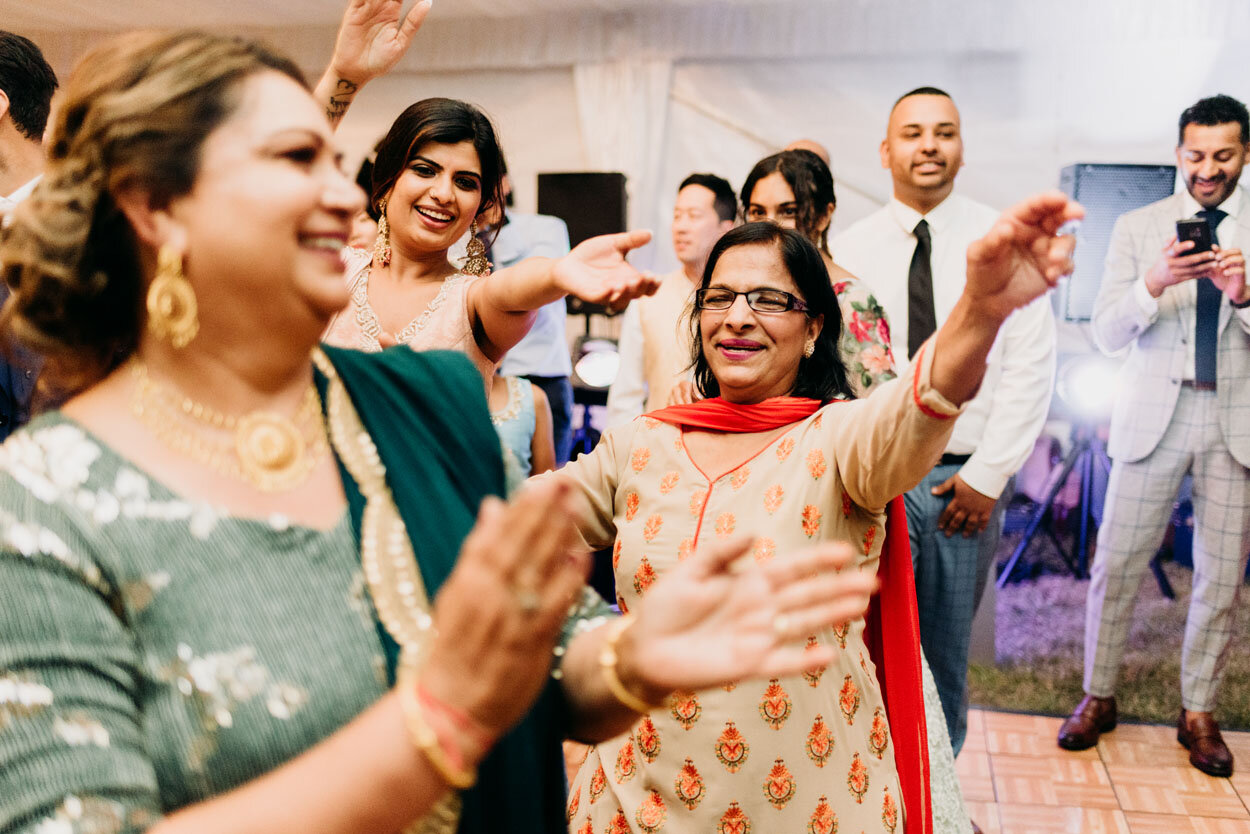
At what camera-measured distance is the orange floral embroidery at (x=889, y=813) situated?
5.41 feet

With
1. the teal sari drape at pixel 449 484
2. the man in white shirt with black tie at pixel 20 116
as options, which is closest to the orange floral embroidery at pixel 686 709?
the teal sari drape at pixel 449 484

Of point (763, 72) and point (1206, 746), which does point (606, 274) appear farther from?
point (763, 72)

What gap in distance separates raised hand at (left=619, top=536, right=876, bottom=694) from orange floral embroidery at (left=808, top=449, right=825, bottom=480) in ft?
2.80

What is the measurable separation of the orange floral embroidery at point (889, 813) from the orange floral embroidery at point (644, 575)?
51cm

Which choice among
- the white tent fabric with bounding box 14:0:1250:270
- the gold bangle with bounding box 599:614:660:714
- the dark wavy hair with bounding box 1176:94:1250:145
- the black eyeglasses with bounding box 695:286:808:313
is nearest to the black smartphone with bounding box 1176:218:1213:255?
the dark wavy hair with bounding box 1176:94:1250:145

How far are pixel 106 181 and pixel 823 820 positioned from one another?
132 centimetres

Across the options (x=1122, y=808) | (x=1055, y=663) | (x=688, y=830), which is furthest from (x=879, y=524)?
(x=1055, y=663)

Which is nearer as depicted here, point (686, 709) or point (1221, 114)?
point (686, 709)

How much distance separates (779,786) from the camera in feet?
5.19

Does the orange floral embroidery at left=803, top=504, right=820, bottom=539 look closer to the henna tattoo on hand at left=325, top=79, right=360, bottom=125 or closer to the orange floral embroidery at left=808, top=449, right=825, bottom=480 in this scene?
the orange floral embroidery at left=808, top=449, right=825, bottom=480

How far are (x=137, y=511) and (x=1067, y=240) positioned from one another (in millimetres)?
981

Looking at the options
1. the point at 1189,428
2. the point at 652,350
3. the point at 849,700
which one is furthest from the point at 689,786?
the point at 1189,428

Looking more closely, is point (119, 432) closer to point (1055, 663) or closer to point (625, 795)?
point (625, 795)

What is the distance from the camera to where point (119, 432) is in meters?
0.84
